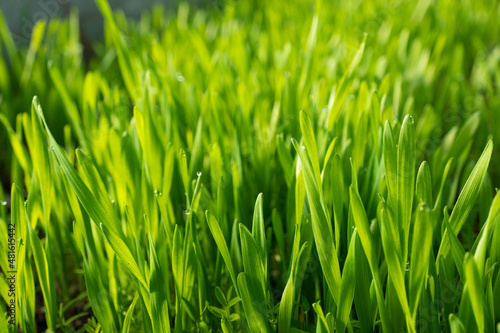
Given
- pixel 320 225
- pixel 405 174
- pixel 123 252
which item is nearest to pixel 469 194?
pixel 405 174

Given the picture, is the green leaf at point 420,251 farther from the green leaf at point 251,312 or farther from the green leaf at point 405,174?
the green leaf at point 251,312

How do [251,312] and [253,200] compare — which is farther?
[253,200]

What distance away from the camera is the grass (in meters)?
0.60

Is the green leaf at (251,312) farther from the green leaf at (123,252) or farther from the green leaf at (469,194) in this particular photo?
the green leaf at (469,194)

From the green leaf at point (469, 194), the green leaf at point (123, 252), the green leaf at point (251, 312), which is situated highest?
the green leaf at point (469, 194)

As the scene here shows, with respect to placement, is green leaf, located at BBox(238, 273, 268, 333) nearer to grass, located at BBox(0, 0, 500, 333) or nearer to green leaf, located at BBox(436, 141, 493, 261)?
grass, located at BBox(0, 0, 500, 333)

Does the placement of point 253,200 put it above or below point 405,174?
below

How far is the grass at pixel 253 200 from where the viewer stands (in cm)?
60

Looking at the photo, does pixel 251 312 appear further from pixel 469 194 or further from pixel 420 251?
pixel 469 194

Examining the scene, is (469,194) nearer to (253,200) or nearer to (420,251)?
(420,251)

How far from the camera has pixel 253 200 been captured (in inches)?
35.7

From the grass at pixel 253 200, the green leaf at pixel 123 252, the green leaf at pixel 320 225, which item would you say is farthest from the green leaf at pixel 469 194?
the green leaf at pixel 123 252

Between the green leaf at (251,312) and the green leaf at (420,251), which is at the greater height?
the green leaf at (420,251)

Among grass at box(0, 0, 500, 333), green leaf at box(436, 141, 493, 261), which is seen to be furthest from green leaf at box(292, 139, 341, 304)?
green leaf at box(436, 141, 493, 261)
